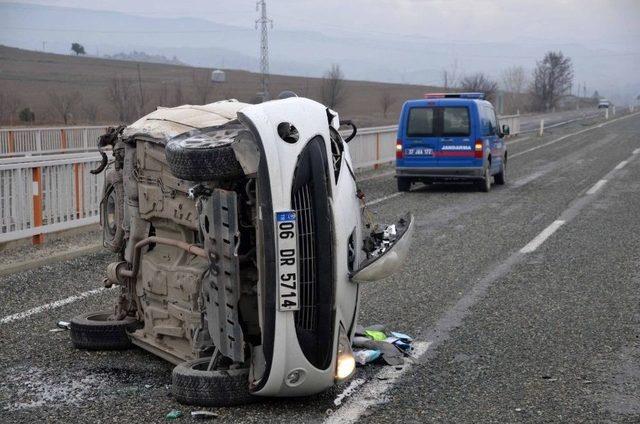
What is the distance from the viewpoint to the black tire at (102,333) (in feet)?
21.4

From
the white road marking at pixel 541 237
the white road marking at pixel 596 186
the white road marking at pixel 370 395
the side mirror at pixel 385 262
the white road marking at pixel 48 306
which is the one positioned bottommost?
the white road marking at pixel 370 395

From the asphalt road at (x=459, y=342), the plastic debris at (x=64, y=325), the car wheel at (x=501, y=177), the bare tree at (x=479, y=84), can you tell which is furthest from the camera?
the bare tree at (x=479, y=84)

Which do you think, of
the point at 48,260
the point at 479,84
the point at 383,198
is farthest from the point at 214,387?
the point at 479,84

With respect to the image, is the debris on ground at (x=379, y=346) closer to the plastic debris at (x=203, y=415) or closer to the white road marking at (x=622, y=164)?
the plastic debris at (x=203, y=415)

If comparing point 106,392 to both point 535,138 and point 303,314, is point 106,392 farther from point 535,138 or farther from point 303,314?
point 535,138

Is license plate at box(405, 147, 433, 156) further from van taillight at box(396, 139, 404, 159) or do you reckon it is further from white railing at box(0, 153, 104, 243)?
white railing at box(0, 153, 104, 243)

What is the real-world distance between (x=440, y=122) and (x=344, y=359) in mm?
14300

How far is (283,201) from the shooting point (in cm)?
490

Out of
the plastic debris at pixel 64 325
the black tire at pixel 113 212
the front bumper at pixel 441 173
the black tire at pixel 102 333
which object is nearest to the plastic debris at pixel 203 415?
the black tire at pixel 102 333

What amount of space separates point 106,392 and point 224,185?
1.61m

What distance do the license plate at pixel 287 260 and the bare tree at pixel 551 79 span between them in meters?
104

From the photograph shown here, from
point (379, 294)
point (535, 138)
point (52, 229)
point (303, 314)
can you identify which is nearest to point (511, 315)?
point (379, 294)

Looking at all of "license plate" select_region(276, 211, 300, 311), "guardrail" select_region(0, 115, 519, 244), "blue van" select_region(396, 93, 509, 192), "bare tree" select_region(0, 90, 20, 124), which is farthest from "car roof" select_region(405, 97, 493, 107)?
"bare tree" select_region(0, 90, 20, 124)

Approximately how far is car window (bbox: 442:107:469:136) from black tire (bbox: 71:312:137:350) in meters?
13.4
